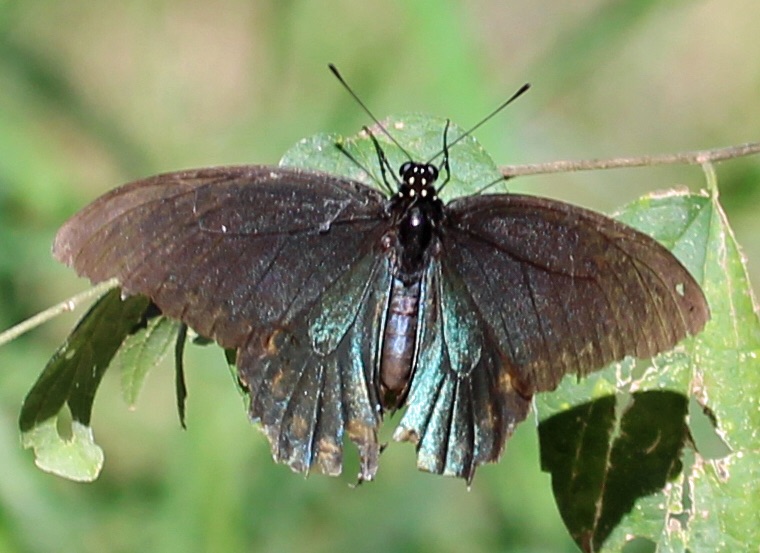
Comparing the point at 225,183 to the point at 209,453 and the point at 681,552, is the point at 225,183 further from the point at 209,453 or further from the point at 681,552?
the point at 209,453

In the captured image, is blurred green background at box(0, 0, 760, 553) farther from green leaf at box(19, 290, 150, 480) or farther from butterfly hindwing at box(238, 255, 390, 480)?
butterfly hindwing at box(238, 255, 390, 480)

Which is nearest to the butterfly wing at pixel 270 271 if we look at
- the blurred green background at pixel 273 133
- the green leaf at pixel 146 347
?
the green leaf at pixel 146 347

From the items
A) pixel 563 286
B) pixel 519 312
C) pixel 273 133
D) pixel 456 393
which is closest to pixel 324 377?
pixel 456 393

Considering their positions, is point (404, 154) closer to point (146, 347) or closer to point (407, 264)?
point (407, 264)

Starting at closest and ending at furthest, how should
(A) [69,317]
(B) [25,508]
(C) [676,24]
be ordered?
(B) [25,508] → (A) [69,317] → (C) [676,24]

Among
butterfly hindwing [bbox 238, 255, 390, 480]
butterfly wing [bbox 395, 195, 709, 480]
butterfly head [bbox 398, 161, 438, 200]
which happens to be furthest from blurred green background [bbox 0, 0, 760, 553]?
butterfly head [bbox 398, 161, 438, 200]

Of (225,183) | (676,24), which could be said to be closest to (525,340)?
(225,183)

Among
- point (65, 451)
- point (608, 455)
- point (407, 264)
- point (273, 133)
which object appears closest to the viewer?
point (608, 455)

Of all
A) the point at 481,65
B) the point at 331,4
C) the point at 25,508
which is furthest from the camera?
the point at 331,4
